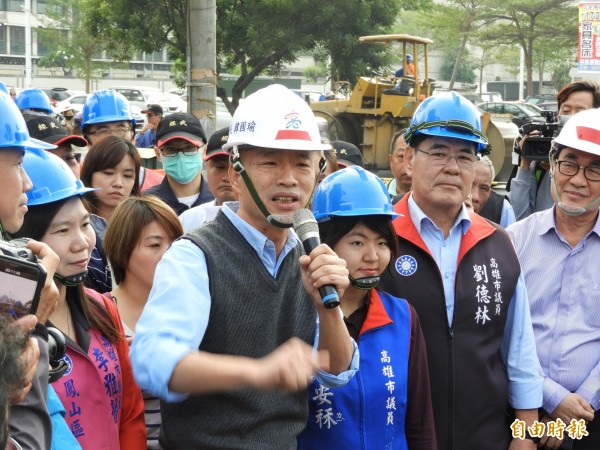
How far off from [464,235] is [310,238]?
143 cm

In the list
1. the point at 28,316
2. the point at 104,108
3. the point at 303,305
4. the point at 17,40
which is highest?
the point at 17,40

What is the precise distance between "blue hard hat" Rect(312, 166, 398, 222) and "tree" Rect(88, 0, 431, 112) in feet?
50.9

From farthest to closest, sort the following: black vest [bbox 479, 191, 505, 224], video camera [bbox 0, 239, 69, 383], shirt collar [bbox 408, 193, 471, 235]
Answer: black vest [bbox 479, 191, 505, 224]
shirt collar [bbox 408, 193, 471, 235]
video camera [bbox 0, 239, 69, 383]

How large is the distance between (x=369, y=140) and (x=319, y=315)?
17365 millimetres

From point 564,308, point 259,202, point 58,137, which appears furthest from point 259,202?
point 58,137

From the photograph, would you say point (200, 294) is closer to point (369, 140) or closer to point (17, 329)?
point (17, 329)

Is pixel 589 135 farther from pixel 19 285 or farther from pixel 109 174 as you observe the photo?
pixel 19 285

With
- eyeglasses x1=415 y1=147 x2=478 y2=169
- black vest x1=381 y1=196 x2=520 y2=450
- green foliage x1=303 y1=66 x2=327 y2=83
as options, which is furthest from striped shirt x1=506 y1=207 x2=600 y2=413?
green foliage x1=303 y1=66 x2=327 y2=83

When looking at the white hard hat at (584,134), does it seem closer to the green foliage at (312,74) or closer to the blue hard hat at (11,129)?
the blue hard hat at (11,129)

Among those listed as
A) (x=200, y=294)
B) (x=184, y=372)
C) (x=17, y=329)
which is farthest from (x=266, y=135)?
(x=17, y=329)

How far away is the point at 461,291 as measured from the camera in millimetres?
3682

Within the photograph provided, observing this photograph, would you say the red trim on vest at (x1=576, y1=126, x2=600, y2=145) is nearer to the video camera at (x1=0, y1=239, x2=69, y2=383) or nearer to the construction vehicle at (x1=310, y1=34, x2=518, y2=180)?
the video camera at (x1=0, y1=239, x2=69, y2=383)

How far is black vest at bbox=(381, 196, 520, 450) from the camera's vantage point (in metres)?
3.63

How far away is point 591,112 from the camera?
4.35m
